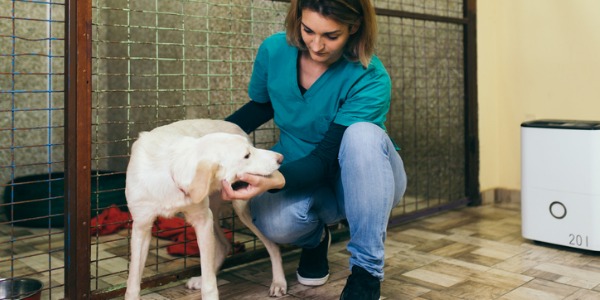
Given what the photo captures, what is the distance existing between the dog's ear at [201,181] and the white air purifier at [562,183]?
1.63 meters

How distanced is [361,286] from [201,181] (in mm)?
552

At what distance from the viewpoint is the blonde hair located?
171 cm

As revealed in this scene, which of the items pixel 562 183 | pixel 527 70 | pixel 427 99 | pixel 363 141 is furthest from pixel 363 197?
pixel 527 70

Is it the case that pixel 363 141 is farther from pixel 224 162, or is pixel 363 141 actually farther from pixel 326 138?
pixel 224 162

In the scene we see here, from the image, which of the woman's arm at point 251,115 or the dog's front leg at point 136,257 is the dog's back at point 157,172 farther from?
the woman's arm at point 251,115

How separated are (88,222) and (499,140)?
8.15 ft

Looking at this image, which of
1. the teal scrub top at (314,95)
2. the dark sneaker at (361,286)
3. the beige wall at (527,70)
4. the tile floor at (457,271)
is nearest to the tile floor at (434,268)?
the tile floor at (457,271)

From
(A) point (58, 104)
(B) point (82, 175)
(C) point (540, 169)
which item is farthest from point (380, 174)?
(A) point (58, 104)

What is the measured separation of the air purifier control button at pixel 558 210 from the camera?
8.24ft

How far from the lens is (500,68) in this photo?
350cm

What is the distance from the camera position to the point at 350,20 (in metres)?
1.76

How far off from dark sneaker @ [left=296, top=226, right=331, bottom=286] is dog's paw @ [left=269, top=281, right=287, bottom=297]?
10 centimetres

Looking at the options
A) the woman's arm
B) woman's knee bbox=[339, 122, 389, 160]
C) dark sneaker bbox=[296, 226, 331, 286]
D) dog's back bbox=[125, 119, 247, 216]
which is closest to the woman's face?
woman's knee bbox=[339, 122, 389, 160]

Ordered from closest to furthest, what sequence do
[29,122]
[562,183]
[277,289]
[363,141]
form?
[363,141], [277,289], [562,183], [29,122]
